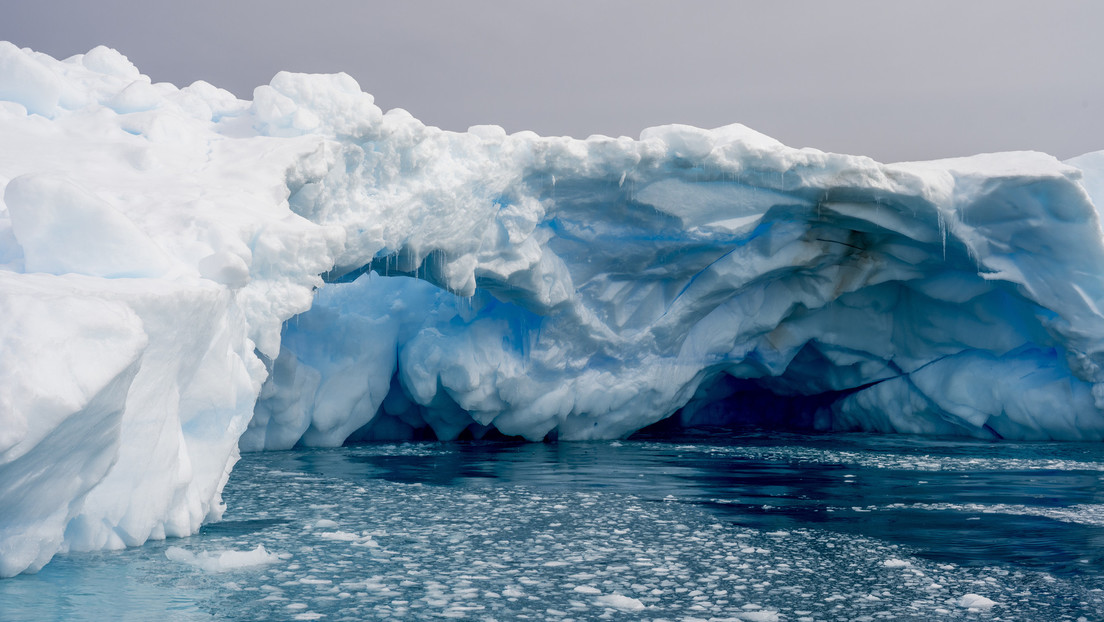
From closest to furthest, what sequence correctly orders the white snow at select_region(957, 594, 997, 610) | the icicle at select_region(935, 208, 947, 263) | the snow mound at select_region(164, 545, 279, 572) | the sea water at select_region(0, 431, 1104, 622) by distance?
the sea water at select_region(0, 431, 1104, 622) → the white snow at select_region(957, 594, 997, 610) → the snow mound at select_region(164, 545, 279, 572) → the icicle at select_region(935, 208, 947, 263)

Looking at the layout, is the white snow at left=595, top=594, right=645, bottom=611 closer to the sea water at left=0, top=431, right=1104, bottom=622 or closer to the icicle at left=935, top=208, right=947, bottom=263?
the sea water at left=0, top=431, right=1104, bottom=622

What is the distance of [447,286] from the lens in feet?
35.4

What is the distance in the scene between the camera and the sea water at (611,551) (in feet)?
13.8

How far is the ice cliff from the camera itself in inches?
192

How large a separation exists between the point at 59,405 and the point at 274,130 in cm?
566

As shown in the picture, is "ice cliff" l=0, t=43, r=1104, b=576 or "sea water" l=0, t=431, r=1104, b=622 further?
"ice cliff" l=0, t=43, r=1104, b=576

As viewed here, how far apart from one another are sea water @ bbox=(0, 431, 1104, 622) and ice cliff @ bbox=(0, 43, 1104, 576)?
0.61 meters

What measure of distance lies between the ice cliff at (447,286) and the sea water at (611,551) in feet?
2.01

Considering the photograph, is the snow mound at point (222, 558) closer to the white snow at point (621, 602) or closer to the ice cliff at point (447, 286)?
the ice cliff at point (447, 286)

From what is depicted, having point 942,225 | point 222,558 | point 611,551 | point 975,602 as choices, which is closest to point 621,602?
point 611,551

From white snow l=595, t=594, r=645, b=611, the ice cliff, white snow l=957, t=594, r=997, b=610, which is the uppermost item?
the ice cliff

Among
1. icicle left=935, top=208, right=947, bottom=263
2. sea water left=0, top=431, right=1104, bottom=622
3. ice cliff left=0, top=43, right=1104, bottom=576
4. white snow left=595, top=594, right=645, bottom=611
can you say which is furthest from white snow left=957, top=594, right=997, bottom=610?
icicle left=935, top=208, right=947, bottom=263

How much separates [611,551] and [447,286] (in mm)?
5778

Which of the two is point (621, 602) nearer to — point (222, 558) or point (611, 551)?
point (611, 551)
